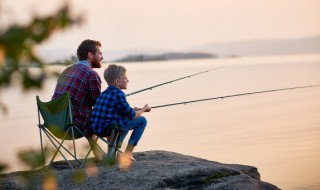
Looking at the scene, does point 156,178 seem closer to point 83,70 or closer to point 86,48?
point 83,70

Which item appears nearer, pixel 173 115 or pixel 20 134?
pixel 20 134

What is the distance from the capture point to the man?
5.81m

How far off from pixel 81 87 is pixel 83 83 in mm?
39

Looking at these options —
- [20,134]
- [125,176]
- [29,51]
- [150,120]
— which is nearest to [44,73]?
[29,51]

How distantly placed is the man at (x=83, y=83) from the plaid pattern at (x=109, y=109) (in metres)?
0.22

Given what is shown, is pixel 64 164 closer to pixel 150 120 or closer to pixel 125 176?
pixel 125 176

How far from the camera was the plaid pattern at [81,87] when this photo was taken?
5797 mm

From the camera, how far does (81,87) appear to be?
583cm

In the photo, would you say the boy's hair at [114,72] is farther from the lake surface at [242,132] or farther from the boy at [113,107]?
the lake surface at [242,132]

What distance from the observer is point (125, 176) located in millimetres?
5012

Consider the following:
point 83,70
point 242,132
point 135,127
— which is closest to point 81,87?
point 83,70

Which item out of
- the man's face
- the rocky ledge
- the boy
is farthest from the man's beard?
the rocky ledge

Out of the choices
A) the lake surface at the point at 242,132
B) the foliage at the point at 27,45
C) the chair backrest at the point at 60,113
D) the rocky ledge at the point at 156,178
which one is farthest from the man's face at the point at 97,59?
the foliage at the point at 27,45

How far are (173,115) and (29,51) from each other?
1505cm
